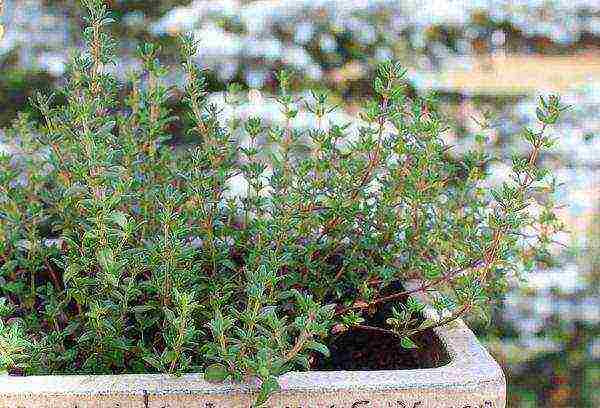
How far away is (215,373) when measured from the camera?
0.72 m

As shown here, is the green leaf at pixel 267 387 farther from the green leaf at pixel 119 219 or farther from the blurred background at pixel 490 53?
the blurred background at pixel 490 53

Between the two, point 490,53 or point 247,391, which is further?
point 490,53

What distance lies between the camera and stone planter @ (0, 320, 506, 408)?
28.4 inches

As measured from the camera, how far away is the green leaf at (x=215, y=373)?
2.35 ft

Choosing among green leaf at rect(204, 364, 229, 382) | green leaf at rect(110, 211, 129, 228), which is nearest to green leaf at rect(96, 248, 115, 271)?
green leaf at rect(110, 211, 129, 228)

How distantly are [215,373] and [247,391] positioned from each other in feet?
0.10

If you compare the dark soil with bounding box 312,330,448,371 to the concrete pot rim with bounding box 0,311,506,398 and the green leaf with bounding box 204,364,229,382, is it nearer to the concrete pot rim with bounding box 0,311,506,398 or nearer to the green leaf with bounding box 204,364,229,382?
the concrete pot rim with bounding box 0,311,506,398

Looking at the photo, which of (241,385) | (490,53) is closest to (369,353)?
(241,385)

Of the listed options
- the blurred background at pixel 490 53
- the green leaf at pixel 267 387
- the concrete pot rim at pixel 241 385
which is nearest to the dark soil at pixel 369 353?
the concrete pot rim at pixel 241 385

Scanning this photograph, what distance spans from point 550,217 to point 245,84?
5.76 ft

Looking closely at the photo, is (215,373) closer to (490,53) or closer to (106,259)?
(106,259)

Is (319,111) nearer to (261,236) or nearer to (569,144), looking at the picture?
(261,236)

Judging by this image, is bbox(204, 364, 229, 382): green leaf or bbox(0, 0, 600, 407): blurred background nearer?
bbox(204, 364, 229, 382): green leaf

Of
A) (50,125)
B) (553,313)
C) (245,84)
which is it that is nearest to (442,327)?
(50,125)
